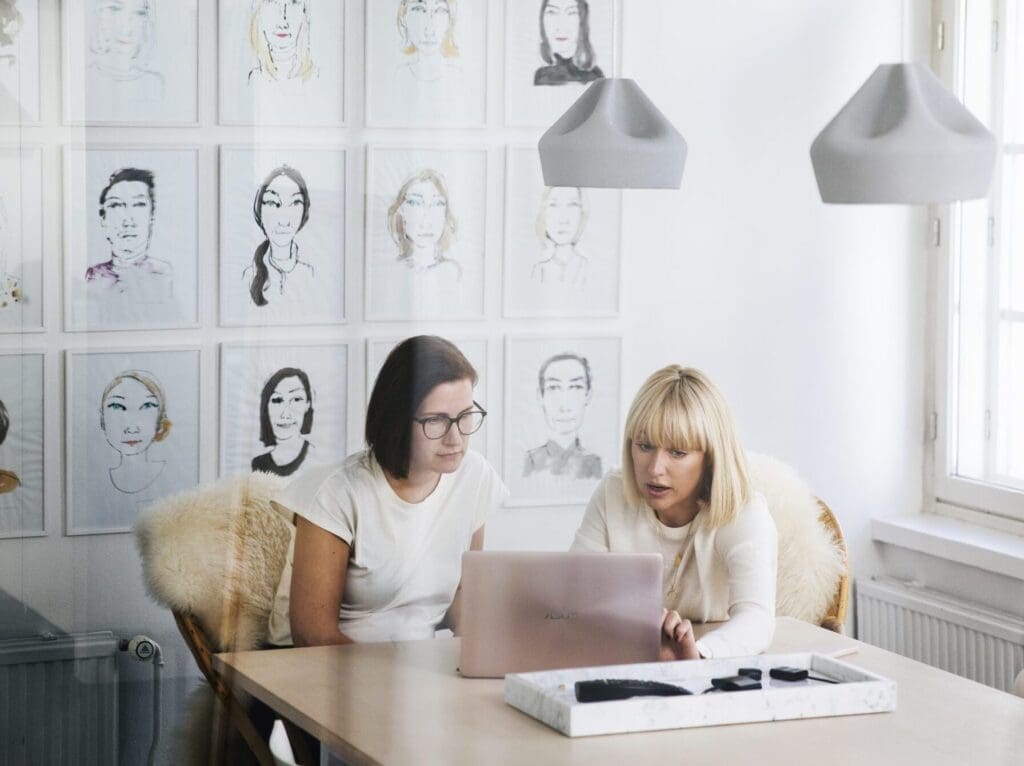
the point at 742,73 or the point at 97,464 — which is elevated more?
the point at 742,73

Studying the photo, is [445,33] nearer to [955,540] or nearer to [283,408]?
[283,408]

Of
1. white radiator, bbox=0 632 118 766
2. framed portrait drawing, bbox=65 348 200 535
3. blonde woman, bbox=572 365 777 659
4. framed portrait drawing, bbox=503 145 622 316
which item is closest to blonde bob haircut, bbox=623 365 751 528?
blonde woman, bbox=572 365 777 659

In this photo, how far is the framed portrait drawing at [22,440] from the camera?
1145mm

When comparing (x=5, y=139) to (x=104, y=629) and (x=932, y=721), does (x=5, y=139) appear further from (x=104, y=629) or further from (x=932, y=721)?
(x=932, y=721)

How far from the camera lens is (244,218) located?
1138 millimetres

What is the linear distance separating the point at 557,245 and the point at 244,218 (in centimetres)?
30

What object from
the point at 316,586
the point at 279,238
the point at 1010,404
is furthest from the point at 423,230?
the point at 1010,404

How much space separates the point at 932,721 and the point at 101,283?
0.93m

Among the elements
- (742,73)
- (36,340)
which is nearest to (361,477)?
(36,340)

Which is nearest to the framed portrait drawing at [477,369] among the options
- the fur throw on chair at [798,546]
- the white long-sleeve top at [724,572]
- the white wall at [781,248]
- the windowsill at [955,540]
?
the white wall at [781,248]

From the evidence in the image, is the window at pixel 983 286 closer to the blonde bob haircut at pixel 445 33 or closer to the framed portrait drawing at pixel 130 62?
the blonde bob haircut at pixel 445 33

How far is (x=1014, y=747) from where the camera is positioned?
49.4 inches

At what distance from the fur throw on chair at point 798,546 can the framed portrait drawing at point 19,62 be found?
32.5 inches

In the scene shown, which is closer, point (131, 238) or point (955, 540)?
point (131, 238)
